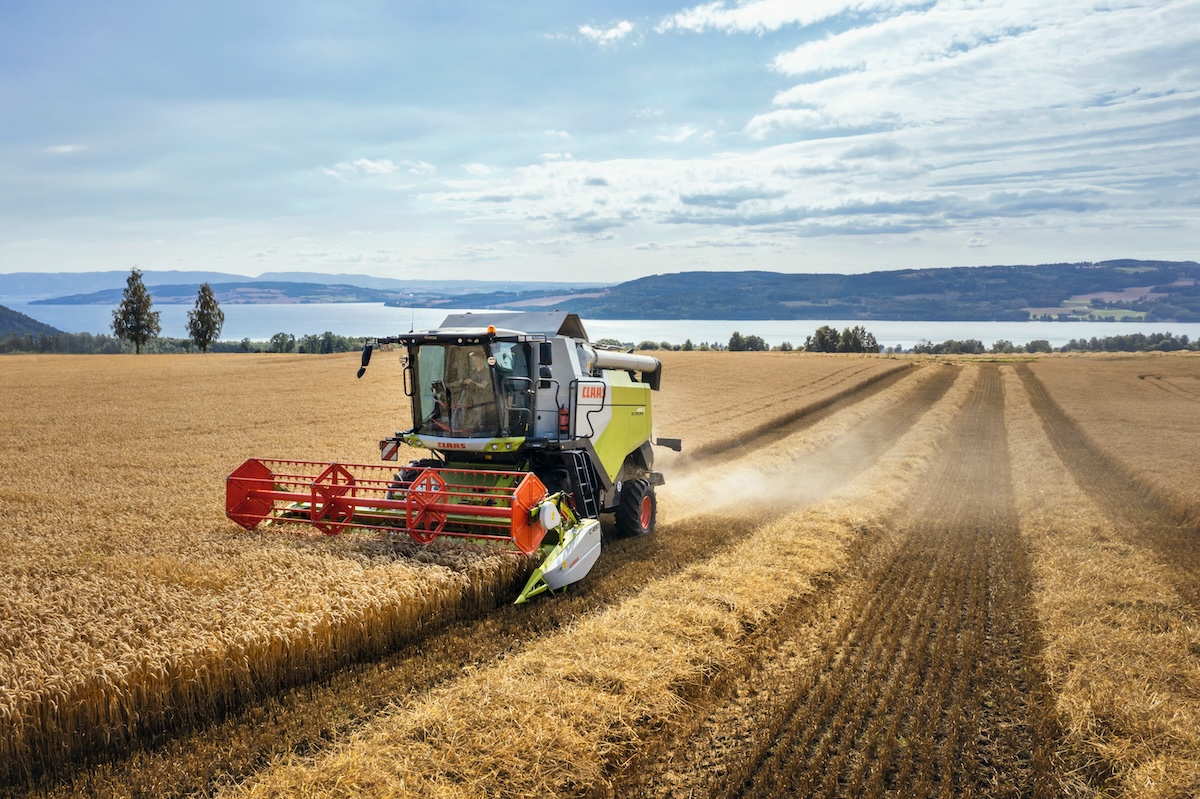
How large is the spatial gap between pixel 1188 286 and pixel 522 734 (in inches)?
8624

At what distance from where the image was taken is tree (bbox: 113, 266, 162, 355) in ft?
215

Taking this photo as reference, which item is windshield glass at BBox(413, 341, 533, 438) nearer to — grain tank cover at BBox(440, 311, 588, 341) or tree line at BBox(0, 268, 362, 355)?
grain tank cover at BBox(440, 311, 588, 341)

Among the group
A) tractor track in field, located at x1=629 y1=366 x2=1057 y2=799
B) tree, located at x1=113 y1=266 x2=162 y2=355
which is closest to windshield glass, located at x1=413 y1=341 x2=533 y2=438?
tractor track in field, located at x1=629 y1=366 x2=1057 y2=799

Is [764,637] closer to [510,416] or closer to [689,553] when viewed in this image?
[689,553]

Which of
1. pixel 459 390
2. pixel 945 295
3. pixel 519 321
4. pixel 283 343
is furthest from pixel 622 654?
pixel 945 295

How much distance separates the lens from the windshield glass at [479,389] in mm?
9500

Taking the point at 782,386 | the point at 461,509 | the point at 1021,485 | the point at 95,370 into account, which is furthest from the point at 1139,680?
the point at 95,370

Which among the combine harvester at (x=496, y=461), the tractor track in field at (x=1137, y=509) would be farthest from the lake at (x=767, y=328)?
the combine harvester at (x=496, y=461)

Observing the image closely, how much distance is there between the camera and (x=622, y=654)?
6594 mm

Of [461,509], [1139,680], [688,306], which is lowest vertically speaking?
[1139,680]

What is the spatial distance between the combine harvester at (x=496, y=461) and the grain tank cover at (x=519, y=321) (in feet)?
0.06

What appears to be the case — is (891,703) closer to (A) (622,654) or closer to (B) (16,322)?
(A) (622,654)

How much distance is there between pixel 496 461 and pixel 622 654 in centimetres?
386

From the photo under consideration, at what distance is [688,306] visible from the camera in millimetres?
174500
